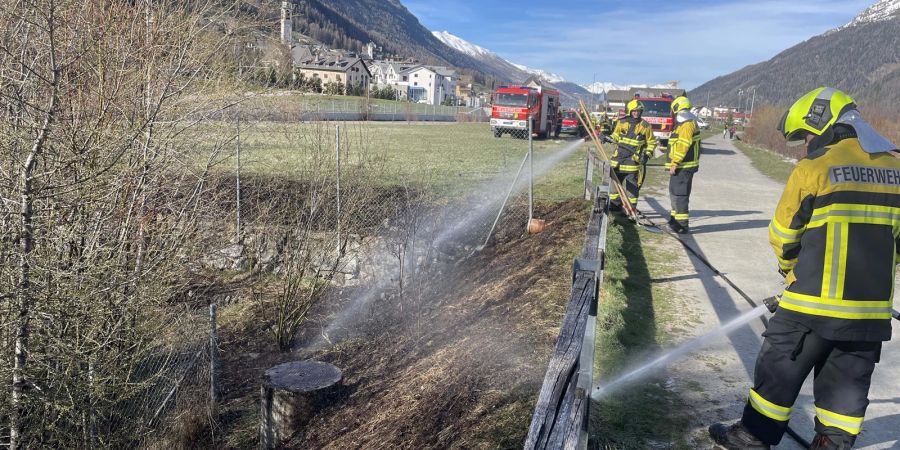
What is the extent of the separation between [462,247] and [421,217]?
35.6 inches

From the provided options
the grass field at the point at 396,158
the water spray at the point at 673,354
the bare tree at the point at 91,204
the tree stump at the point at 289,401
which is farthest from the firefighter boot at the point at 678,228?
the bare tree at the point at 91,204

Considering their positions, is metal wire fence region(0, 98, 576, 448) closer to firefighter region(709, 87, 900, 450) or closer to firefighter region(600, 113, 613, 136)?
firefighter region(709, 87, 900, 450)

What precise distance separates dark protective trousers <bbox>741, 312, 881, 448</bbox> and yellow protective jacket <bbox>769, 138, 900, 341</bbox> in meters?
0.11

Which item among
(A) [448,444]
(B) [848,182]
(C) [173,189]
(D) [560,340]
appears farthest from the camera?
(C) [173,189]

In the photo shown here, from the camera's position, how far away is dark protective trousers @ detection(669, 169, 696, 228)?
27.1 ft

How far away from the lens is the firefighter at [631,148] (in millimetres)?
9047

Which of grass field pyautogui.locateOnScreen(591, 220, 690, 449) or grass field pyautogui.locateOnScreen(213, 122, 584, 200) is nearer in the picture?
grass field pyautogui.locateOnScreen(591, 220, 690, 449)

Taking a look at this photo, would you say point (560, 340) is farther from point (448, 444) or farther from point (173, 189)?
point (173, 189)

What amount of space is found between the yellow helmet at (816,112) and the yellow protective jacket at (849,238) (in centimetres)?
17

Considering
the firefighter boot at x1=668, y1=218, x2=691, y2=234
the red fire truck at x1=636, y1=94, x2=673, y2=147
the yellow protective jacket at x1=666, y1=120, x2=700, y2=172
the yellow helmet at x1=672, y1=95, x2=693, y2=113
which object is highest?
the red fire truck at x1=636, y1=94, x2=673, y2=147

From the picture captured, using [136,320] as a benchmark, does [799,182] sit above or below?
above

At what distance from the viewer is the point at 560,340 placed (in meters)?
2.44

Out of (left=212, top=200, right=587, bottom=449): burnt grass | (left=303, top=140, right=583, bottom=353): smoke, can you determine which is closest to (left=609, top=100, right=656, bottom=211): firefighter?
(left=212, top=200, right=587, bottom=449): burnt grass

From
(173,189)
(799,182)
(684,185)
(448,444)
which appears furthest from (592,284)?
(684,185)
